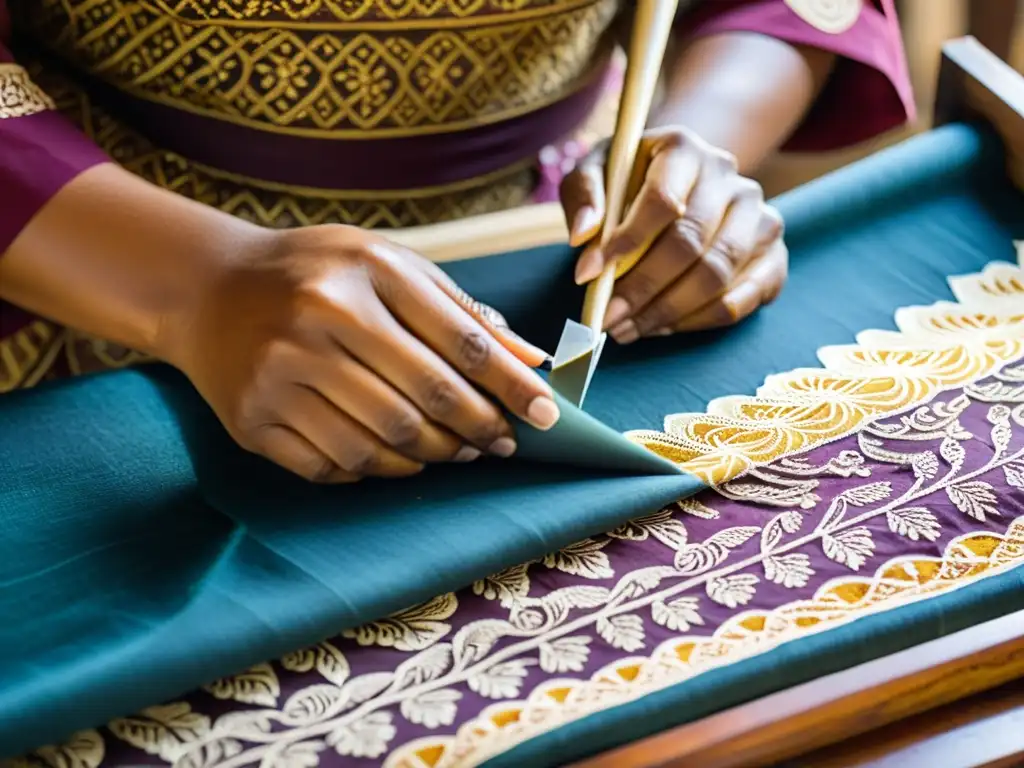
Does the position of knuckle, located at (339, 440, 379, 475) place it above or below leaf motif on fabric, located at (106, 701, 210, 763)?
above

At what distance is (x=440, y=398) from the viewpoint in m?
0.51

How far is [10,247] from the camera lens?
60 centimetres

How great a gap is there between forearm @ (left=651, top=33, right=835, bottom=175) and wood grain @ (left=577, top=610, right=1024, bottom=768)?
0.40m

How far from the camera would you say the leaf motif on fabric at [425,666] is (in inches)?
17.7

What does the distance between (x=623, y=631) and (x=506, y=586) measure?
59 mm

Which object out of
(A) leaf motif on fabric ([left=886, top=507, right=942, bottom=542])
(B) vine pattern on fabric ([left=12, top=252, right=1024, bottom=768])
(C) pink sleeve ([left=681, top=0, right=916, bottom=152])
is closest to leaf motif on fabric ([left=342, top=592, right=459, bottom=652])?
(B) vine pattern on fabric ([left=12, top=252, right=1024, bottom=768])

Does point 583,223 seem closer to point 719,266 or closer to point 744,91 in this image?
point 719,266

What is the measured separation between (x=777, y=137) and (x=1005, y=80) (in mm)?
162

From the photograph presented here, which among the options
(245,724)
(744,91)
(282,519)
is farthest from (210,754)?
(744,91)

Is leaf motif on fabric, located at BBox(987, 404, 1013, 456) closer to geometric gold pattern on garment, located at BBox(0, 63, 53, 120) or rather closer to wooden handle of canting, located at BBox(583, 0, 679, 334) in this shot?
wooden handle of canting, located at BBox(583, 0, 679, 334)

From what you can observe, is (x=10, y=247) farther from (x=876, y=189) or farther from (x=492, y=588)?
(x=876, y=189)

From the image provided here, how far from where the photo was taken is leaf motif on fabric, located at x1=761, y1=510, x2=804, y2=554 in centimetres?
51

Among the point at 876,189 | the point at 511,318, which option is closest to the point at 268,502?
the point at 511,318

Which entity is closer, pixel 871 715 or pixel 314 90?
pixel 871 715
